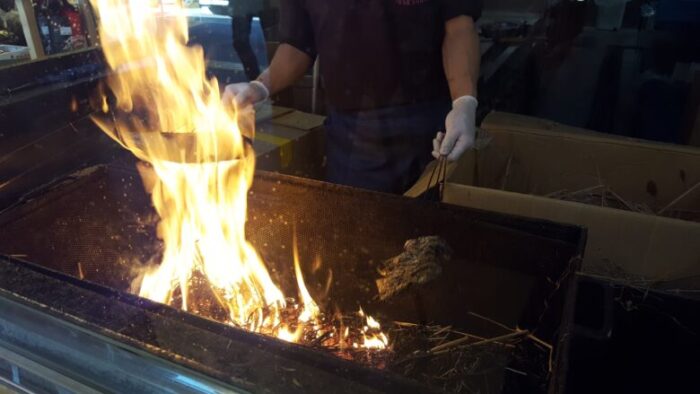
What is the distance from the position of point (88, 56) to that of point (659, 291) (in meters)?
1.94

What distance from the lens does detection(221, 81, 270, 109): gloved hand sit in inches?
69.9

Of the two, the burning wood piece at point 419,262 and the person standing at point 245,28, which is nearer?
the burning wood piece at point 419,262

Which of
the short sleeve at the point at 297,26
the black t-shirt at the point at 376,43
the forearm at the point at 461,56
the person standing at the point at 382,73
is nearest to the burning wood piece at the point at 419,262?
the person standing at the point at 382,73

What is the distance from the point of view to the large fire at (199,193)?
1.51 metres

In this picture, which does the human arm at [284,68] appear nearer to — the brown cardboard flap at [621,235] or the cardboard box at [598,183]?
the cardboard box at [598,183]

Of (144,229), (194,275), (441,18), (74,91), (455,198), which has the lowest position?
(194,275)

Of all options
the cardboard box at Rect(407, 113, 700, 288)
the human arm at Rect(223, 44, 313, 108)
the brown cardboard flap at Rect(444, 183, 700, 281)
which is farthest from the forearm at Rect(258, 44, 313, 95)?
the brown cardboard flap at Rect(444, 183, 700, 281)

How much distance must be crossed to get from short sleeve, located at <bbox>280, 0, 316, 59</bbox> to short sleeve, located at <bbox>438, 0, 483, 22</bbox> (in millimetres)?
523

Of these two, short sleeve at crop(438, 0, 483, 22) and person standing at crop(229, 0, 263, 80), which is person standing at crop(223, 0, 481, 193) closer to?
short sleeve at crop(438, 0, 483, 22)

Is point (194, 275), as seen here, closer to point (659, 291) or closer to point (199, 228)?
point (199, 228)

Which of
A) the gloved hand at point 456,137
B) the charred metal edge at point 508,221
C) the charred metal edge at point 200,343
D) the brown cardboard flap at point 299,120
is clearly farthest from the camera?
the brown cardboard flap at point 299,120

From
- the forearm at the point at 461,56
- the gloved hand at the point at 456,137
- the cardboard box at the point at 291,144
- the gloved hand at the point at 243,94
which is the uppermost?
the forearm at the point at 461,56

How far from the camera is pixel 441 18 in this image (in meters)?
1.83

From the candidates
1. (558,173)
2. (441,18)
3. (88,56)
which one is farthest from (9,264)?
(558,173)
